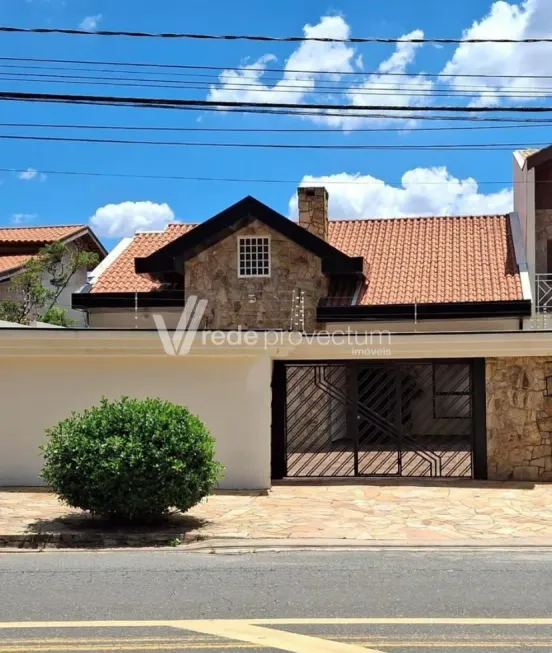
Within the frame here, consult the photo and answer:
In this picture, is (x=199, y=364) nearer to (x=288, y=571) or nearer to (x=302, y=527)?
(x=302, y=527)

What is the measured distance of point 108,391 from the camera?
40.4 feet

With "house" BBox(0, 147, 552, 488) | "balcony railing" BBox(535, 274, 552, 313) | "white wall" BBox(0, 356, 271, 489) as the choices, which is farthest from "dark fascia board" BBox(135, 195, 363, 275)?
"white wall" BBox(0, 356, 271, 489)

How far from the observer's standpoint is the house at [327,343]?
12.2m

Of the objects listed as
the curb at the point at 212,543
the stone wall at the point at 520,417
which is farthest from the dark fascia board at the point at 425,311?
the curb at the point at 212,543

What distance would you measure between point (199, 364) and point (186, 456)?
11.1 ft

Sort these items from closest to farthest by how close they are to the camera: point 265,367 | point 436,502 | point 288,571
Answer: point 288,571
point 436,502
point 265,367

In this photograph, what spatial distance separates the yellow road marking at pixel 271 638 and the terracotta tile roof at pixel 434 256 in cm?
1458

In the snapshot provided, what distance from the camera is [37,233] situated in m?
29.2

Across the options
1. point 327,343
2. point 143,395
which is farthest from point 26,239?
point 327,343

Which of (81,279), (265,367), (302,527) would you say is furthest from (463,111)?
(81,279)

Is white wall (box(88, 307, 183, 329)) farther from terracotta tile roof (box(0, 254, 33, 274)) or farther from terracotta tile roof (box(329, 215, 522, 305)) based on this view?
terracotta tile roof (box(0, 254, 33, 274))

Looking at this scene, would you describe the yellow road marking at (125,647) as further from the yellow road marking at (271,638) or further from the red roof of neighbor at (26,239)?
the red roof of neighbor at (26,239)

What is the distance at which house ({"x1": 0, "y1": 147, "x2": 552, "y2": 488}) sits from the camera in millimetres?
12195

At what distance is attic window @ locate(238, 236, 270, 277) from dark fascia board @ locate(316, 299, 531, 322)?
74.4 inches
